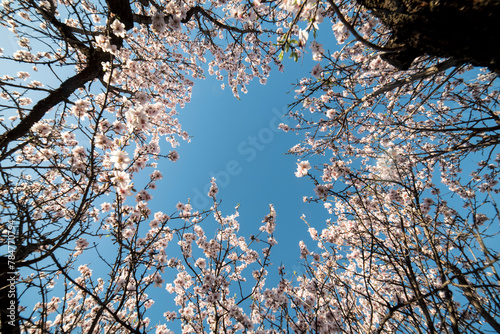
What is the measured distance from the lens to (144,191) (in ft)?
10.9

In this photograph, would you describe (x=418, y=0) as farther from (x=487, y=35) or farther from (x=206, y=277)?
(x=206, y=277)

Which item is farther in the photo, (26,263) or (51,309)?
(51,309)

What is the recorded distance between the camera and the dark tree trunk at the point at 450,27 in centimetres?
123

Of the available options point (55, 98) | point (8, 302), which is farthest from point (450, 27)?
point (55, 98)

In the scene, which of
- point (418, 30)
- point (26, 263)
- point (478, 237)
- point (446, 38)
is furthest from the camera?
point (478, 237)

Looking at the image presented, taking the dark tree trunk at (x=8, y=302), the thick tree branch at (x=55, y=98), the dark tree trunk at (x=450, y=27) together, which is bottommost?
the dark tree trunk at (x=8, y=302)

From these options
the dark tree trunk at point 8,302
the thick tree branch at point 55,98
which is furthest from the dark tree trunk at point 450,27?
the thick tree branch at point 55,98

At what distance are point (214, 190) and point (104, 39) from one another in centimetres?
344

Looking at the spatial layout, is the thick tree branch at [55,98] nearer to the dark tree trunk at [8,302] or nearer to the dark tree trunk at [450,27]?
the dark tree trunk at [8,302]

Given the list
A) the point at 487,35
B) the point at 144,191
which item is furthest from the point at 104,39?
the point at 487,35

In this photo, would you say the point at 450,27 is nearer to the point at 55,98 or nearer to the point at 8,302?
the point at 8,302

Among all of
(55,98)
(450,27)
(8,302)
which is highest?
(55,98)

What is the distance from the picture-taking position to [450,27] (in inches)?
53.2

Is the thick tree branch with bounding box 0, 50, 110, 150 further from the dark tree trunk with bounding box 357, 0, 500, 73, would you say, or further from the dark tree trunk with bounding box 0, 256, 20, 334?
the dark tree trunk with bounding box 357, 0, 500, 73
